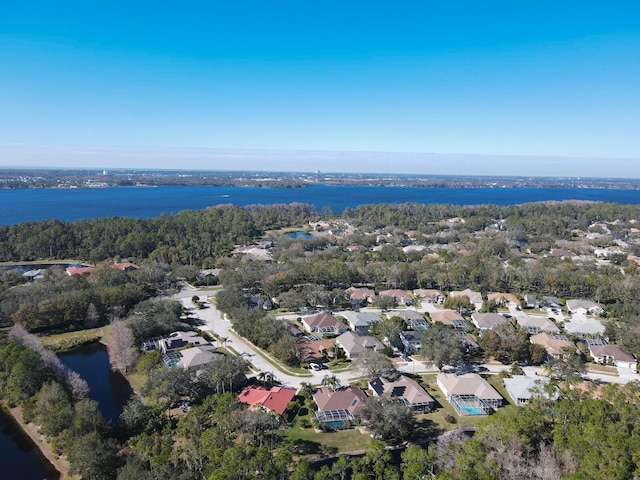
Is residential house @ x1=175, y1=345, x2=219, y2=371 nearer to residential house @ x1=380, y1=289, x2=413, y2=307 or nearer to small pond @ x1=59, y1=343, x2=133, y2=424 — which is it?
small pond @ x1=59, y1=343, x2=133, y2=424

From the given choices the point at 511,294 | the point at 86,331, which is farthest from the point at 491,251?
the point at 86,331

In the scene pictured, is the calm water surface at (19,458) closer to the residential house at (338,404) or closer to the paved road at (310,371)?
the paved road at (310,371)

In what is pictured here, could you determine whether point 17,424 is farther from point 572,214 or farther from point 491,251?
point 572,214

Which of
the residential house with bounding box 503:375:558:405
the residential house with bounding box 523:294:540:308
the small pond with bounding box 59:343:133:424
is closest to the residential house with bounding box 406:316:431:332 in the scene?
the residential house with bounding box 503:375:558:405

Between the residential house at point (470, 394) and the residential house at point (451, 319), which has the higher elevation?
the residential house at point (451, 319)

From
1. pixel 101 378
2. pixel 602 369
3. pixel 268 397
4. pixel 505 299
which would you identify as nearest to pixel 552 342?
pixel 602 369

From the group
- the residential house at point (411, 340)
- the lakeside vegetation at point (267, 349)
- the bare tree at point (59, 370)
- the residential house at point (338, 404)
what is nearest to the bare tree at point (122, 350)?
the lakeside vegetation at point (267, 349)

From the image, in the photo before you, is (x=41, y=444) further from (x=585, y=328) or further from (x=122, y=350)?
(x=585, y=328)
